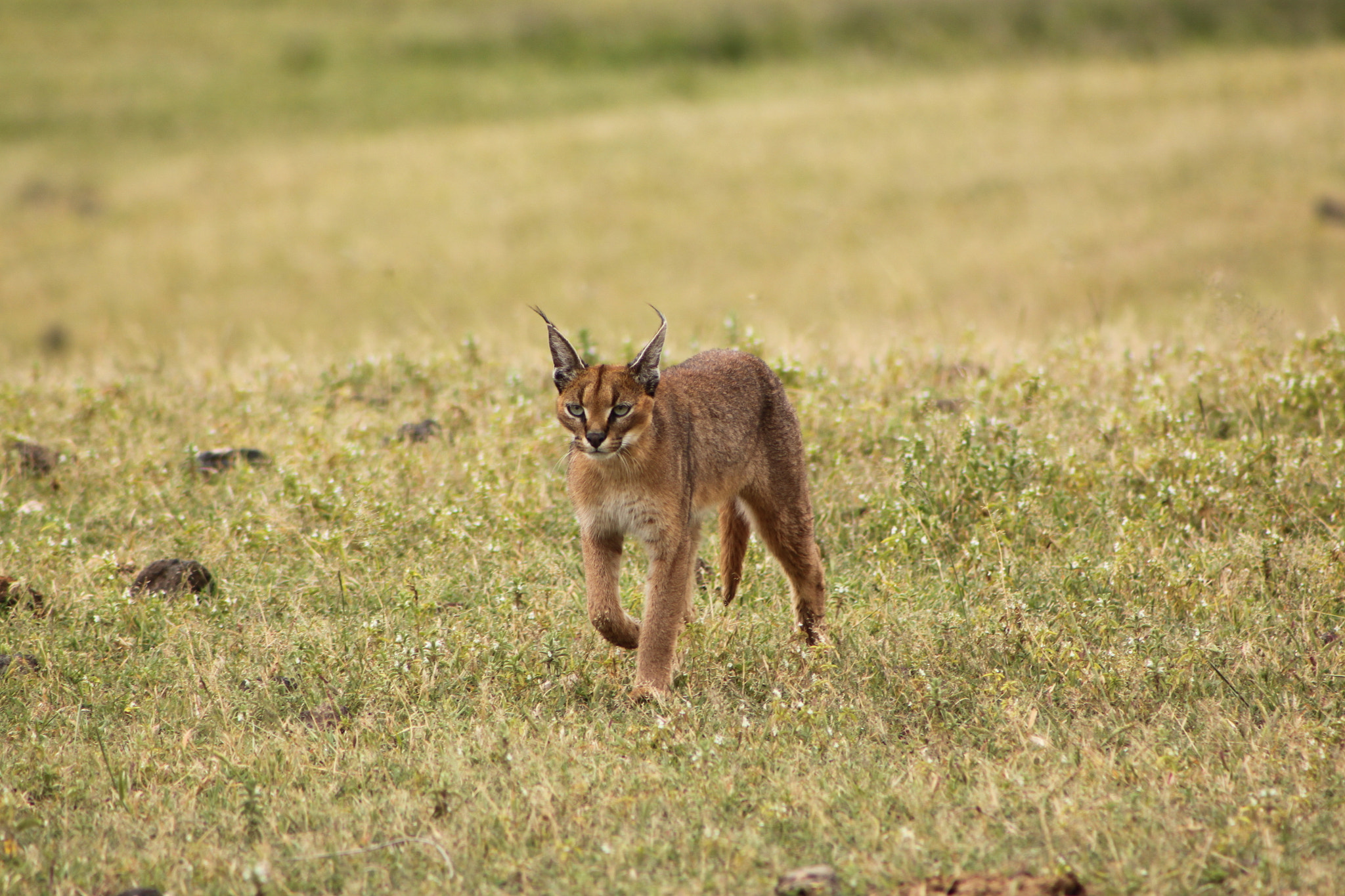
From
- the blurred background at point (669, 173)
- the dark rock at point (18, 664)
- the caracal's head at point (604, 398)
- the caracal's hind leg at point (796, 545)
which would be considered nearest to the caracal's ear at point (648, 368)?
the caracal's head at point (604, 398)

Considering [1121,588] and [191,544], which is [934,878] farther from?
[191,544]

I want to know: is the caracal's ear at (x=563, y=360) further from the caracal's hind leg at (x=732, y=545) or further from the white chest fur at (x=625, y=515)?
the caracal's hind leg at (x=732, y=545)

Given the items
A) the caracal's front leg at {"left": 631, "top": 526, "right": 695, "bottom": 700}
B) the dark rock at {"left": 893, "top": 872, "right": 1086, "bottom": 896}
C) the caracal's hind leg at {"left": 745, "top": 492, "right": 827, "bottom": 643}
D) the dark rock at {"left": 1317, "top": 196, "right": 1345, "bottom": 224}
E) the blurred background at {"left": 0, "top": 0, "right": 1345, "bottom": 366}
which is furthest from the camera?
the dark rock at {"left": 1317, "top": 196, "right": 1345, "bottom": 224}

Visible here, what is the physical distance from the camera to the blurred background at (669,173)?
1556 cm

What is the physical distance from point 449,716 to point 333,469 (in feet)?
9.73

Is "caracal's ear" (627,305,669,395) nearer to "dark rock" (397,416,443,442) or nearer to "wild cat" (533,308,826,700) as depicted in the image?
"wild cat" (533,308,826,700)

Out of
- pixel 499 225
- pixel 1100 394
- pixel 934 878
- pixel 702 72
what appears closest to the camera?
pixel 934 878

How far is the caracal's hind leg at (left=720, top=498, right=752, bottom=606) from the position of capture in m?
6.16

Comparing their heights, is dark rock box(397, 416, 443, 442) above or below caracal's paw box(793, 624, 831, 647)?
above

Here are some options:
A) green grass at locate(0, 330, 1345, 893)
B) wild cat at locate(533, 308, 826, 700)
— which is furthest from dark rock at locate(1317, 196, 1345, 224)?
wild cat at locate(533, 308, 826, 700)

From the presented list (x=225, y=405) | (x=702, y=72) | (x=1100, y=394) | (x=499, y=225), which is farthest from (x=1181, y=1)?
(x=225, y=405)

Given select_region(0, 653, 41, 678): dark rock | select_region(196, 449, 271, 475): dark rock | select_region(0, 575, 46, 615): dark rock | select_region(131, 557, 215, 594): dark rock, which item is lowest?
select_region(0, 653, 41, 678): dark rock

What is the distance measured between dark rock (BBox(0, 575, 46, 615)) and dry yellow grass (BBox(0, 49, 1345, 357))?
6076 millimetres

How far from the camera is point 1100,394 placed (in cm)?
852
